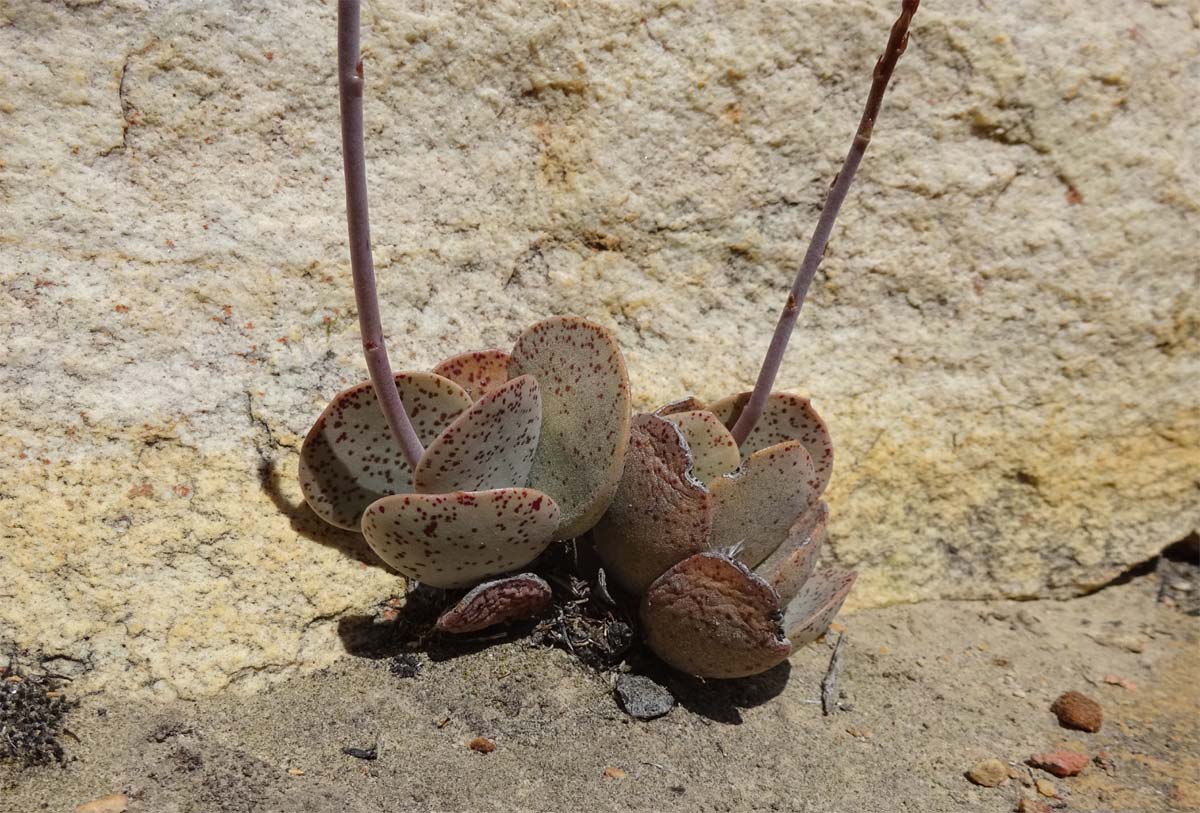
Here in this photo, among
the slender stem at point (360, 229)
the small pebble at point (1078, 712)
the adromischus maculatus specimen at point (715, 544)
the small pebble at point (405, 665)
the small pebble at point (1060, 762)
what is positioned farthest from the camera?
the small pebble at point (1078, 712)

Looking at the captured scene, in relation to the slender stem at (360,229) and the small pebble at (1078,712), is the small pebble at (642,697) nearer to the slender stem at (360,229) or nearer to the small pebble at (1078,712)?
the slender stem at (360,229)

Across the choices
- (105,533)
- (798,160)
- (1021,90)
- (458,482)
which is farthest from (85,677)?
(1021,90)

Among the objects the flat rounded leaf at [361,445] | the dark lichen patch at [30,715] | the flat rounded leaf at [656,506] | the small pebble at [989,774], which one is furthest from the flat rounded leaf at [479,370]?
the small pebble at [989,774]

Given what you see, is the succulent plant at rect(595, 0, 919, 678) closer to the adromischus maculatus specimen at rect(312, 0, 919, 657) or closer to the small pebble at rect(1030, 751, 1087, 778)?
the adromischus maculatus specimen at rect(312, 0, 919, 657)

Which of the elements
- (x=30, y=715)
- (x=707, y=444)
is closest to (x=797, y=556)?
(x=707, y=444)

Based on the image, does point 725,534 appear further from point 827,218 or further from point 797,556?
point 827,218

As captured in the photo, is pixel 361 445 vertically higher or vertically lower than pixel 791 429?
lower

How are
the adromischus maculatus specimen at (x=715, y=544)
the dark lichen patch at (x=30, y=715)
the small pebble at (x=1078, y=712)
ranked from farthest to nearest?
the small pebble at (x=1078, y=712)
the adromischus maculatus specimen at (x=715, y=544)
the dark lichen patch at (x=30, y=715)
